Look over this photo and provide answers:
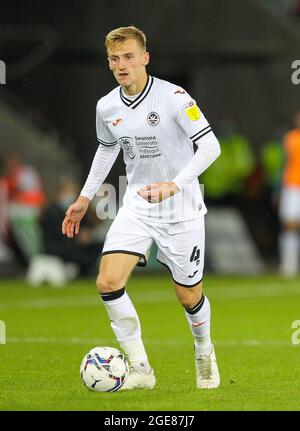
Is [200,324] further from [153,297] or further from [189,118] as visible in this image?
[153,297]

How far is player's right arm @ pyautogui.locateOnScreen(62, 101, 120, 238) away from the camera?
356 inches

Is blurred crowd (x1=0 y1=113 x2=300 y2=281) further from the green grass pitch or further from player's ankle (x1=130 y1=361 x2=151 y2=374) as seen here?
player's ankle (x1=130 y1=361 x2=151 y2=374)

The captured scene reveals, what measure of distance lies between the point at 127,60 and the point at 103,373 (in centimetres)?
214

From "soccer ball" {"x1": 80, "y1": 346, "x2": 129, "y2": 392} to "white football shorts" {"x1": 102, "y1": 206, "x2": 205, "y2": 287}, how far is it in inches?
28.0

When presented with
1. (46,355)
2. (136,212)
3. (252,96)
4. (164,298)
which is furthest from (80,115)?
(136,212)

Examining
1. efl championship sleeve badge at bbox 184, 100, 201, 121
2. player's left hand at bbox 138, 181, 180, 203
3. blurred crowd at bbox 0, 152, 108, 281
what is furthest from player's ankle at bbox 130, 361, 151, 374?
blurred crowd at bbox 0, 152, 108, 281

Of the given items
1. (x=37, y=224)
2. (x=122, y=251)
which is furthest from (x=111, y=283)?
(x=37, y=224)

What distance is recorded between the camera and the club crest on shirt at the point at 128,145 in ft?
28.8

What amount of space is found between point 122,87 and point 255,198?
1566 cm

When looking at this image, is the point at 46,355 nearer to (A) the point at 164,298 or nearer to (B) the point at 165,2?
(A) the point at 164,298

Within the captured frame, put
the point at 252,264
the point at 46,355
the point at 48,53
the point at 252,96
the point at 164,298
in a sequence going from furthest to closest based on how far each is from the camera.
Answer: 1. the point at 252,96
2. the point at 48,53
3. the point at 252,264
4. the point at 164,298
5. the point at 46,355

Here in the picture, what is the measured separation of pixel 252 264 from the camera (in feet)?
72.8

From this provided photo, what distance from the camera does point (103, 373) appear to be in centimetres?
866

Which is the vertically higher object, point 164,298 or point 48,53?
point 48,53
